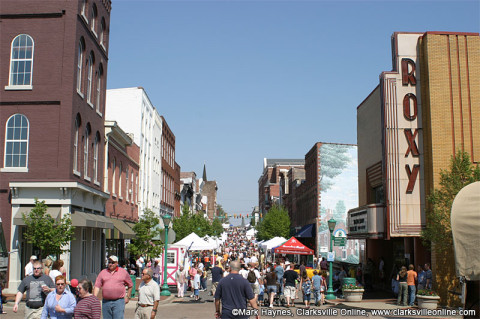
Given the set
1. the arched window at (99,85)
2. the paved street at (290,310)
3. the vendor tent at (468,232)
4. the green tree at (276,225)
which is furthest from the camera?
the green tree at (276,225)

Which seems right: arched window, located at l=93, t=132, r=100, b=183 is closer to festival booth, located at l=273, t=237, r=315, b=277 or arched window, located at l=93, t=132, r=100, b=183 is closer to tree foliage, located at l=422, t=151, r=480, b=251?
festival booth, located at l=273, t=237, r=315, b=277

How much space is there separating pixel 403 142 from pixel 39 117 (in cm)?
1614

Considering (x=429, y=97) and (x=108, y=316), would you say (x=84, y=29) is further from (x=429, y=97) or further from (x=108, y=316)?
(x=108, y=316)

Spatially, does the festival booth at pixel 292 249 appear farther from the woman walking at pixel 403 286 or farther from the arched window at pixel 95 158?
the arched window at pixel 95 158

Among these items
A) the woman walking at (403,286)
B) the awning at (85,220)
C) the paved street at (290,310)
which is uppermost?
the awning at (85,220)

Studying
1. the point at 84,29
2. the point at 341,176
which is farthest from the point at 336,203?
the point at 84,29

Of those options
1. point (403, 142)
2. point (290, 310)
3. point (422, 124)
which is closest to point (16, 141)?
point (290, 310)

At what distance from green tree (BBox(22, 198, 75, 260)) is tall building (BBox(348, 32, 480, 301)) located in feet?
43.4

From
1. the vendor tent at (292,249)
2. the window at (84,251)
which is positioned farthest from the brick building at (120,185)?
the vendor tent at (292,249)

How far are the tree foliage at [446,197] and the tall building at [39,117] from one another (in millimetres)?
14858

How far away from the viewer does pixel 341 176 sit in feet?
168

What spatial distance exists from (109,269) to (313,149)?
4344 cm

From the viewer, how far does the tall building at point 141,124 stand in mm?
44906

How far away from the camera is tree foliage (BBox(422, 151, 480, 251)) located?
66.9ft
